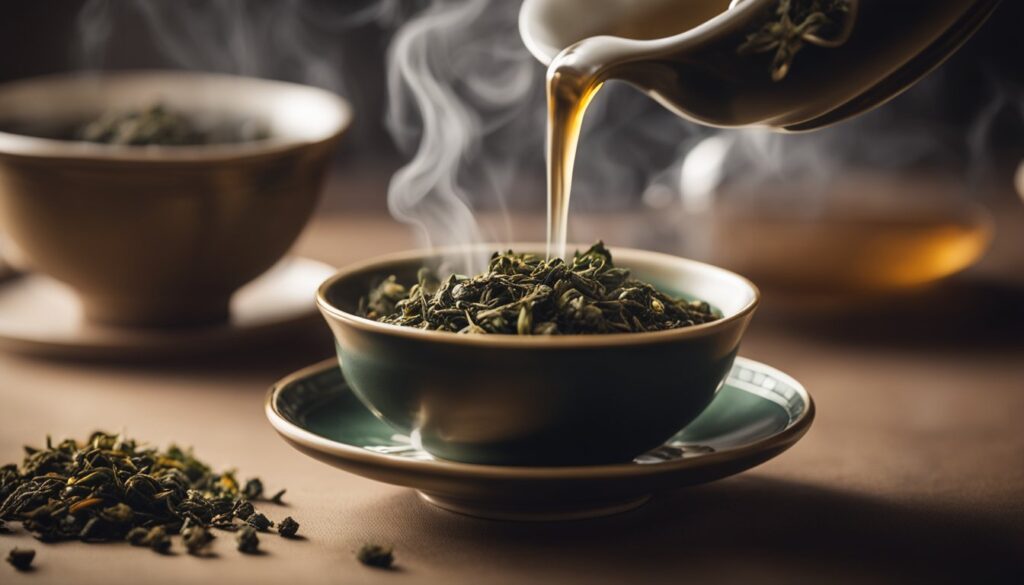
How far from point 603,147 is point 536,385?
8.18 feet

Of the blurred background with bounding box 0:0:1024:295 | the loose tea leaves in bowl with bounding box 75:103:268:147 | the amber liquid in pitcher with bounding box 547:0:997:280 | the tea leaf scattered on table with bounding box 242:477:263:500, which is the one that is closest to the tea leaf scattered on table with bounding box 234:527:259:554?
the tea leaf scattered on table with bounding box 242:477:263:500

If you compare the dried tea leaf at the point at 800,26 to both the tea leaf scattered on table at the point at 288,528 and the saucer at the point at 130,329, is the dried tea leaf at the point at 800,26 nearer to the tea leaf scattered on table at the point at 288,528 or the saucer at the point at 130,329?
the tea leaf scattered on table at the point at 288,528

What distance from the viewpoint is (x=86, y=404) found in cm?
159

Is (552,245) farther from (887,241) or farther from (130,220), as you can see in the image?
(887,241)

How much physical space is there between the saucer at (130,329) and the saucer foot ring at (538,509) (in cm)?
67

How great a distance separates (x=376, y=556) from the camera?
1105mm

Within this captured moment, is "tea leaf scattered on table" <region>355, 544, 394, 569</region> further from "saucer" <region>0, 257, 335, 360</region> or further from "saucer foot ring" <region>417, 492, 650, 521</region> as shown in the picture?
"saucer" <region>0, 257, 335, 360</region>

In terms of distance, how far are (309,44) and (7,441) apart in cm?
227

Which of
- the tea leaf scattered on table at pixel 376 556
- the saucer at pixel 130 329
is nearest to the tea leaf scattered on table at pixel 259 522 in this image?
the tea leaf scattered on table at pixel 376 556

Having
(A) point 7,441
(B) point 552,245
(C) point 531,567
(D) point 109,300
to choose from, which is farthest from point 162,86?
(C) point 531,567

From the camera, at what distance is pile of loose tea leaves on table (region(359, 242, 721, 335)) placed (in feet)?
3.85

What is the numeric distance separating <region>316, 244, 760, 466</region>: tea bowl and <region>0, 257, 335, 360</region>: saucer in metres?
0.62

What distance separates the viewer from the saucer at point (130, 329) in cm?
176

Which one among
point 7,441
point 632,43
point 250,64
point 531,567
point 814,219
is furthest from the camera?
point 250,64
